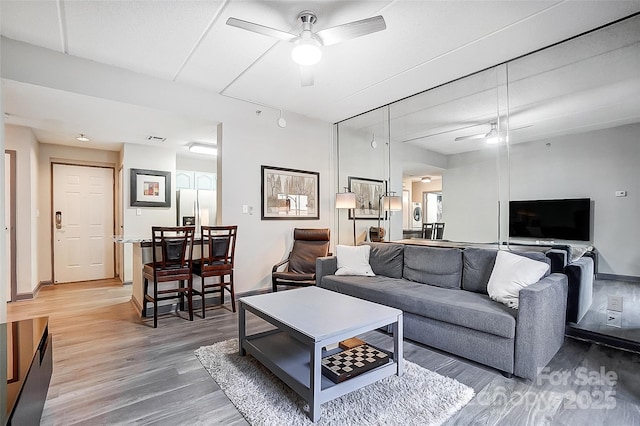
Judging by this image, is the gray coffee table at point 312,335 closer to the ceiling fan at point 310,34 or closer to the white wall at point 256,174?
the white wall at point 256,174

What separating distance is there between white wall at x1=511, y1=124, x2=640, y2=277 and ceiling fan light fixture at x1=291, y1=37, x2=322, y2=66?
88.9 inches

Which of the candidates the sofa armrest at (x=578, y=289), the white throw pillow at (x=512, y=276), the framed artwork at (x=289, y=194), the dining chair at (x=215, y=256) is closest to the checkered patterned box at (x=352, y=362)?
the white throw pillow at (x=512, y=276)

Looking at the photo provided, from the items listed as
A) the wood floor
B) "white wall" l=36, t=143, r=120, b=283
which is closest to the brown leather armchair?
the wood floor

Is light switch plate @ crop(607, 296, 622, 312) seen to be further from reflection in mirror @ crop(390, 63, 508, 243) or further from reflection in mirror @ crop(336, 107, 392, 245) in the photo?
reflection in mirror @ crop(336, 107, 392, 245)

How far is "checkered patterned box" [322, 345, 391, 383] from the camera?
1857mm

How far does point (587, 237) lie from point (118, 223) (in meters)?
6.95

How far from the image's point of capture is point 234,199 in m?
4.21

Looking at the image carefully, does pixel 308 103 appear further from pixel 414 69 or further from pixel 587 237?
pixel 587 237

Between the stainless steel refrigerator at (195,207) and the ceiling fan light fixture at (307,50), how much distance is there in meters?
4.15

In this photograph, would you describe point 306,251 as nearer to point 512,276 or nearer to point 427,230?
point 427,230

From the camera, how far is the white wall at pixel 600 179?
8.50ft

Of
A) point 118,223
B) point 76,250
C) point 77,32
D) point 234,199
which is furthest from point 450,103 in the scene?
point 76,250

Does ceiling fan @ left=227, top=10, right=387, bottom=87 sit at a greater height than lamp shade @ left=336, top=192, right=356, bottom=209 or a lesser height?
greater

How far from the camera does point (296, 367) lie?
197 cm
